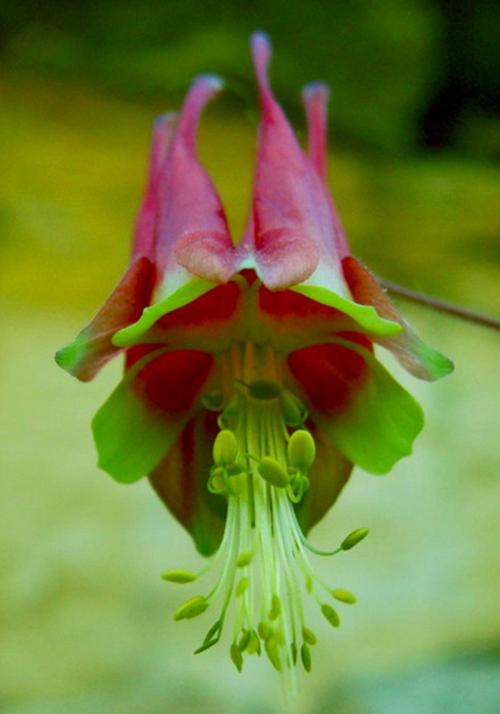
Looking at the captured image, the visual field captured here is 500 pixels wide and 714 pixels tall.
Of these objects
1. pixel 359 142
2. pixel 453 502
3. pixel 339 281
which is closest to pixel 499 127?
pixel 359 142

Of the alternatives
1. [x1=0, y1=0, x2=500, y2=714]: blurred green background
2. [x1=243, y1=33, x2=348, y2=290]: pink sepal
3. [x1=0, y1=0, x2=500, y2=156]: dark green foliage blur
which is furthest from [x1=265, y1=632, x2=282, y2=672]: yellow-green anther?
[x1=0, y1=0, x2=500, y2=156]: dark green foliage blur

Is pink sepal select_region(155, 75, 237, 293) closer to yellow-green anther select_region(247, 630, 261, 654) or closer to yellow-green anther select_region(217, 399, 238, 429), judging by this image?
yellow-green anther select_region(217, 399, 238, 429)

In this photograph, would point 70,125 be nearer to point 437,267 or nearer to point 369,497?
point 437,267

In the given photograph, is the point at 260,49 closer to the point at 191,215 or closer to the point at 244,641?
the point at 191,215

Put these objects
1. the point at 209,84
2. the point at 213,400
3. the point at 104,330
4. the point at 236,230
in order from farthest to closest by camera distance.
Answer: the point at 236,230
the point at 209,84
the point at 213,400
the point at 104,330

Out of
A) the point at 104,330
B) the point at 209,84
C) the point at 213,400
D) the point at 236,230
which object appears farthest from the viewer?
the point at 236,230

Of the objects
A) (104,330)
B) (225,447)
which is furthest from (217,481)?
(104,330)

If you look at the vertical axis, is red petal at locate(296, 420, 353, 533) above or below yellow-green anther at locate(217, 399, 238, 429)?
below
